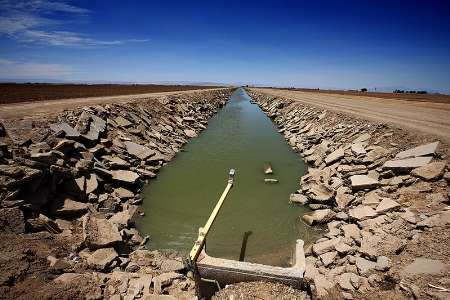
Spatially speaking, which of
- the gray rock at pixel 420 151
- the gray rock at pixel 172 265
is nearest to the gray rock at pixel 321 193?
the gray rock at pixel 420 151

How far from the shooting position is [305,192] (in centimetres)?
928

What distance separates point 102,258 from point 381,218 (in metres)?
5.90

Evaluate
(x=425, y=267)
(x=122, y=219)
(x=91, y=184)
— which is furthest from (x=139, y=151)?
(x=425, y=267)

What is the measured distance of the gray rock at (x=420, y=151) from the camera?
7.48 metres

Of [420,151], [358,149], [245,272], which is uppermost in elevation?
[420,151]

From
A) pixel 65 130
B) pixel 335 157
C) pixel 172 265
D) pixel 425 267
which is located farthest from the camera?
pixel 335 157

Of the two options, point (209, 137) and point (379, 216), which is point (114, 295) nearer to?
point (379, 216)

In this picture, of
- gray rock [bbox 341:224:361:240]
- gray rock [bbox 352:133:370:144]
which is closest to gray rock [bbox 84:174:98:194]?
gray rock [bbox 341:224:361:240]

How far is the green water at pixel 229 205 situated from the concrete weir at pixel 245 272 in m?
1.70

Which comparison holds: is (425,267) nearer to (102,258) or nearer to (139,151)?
(102,258)

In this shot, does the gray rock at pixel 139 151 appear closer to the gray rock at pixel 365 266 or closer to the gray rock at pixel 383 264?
the gray rock at pixel 365 266

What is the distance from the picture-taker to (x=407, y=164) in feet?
24.0

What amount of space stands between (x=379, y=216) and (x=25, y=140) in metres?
9.50

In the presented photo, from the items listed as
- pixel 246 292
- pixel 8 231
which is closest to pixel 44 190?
pixel 8 231
